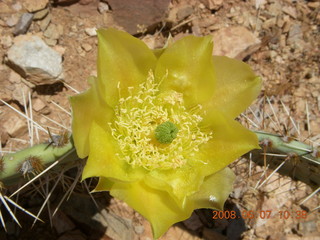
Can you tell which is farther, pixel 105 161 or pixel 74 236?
pixel 74 236

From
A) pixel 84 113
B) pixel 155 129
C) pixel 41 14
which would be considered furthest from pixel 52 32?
pixel 84 113

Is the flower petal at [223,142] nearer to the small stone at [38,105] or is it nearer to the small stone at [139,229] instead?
the small stone at [139,229]

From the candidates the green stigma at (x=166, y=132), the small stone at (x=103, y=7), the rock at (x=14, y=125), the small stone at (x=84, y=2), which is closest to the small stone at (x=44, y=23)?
the small stone at (x=84, y=2)

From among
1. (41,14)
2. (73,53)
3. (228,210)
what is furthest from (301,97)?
(41,14)

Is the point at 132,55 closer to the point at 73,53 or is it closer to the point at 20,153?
the point at 20,153
